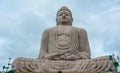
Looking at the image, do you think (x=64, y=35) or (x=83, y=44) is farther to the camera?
(x=83, y=44)

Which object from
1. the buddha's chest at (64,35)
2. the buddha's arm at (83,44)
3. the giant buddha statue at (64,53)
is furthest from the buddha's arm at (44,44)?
the buddha's arm at (83,44)

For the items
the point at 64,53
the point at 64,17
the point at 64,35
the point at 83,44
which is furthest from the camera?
the point at 64,17

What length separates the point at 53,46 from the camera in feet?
41.5

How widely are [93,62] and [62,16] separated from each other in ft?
10.4

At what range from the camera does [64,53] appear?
1211 centimetres

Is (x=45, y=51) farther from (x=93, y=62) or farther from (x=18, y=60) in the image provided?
(x=93, y=62)

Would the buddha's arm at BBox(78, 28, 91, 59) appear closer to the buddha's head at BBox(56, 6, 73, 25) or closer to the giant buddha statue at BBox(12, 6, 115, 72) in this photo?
the giant buddha statue at BBox(12, 6, 115, 72)

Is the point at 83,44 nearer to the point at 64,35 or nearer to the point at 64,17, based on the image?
the point at 64,35

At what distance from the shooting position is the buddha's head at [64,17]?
13.5m

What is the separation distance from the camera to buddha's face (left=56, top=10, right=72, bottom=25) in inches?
530

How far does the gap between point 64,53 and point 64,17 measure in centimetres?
210

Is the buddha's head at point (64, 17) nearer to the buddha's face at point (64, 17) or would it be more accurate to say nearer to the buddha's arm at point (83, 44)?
the buddha's face at point (64, 17)

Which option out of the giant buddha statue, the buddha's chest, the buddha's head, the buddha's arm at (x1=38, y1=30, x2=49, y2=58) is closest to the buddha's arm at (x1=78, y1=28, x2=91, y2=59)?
the giant buddha statue

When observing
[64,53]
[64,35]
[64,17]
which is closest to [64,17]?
[64,17]
